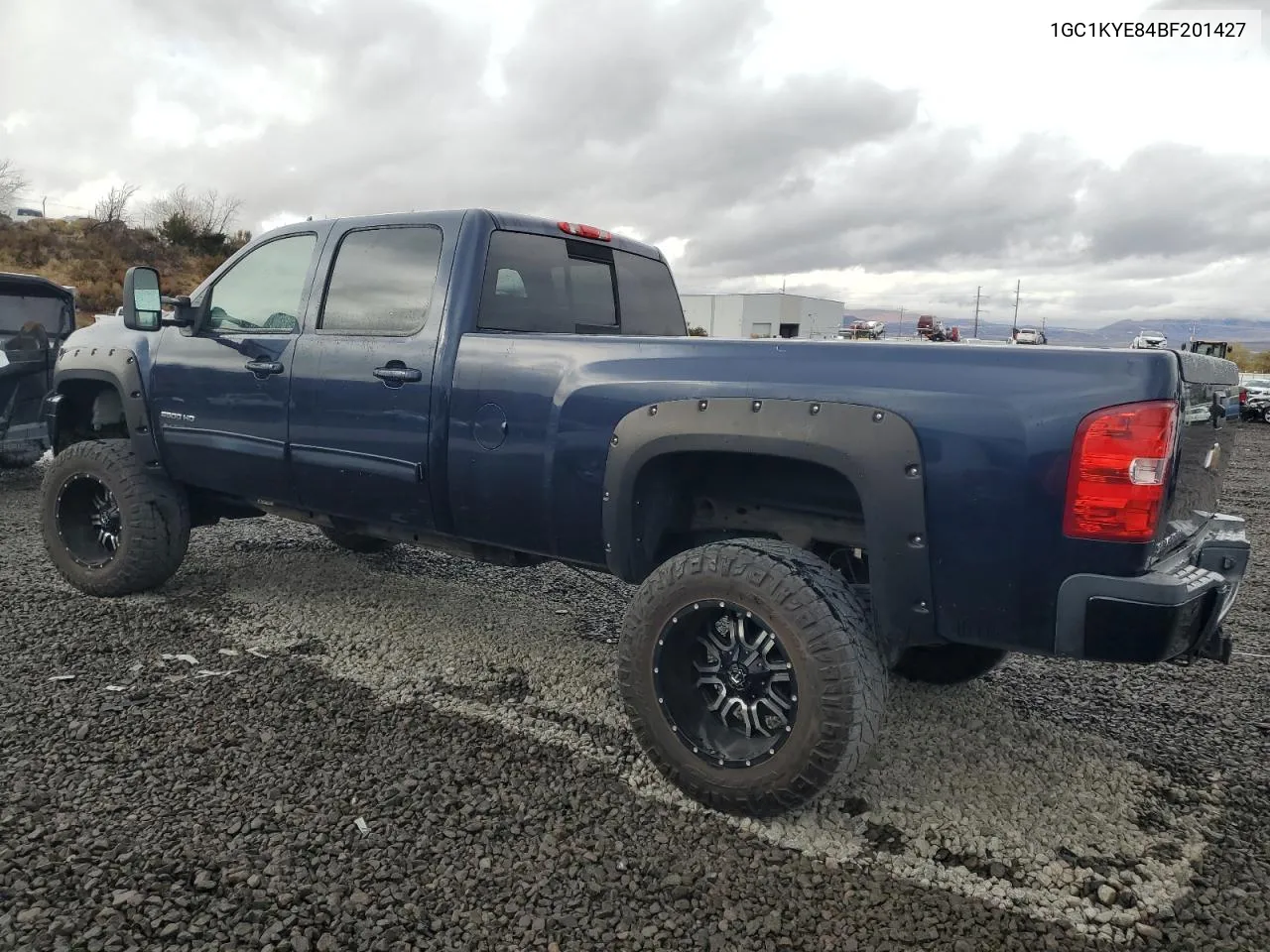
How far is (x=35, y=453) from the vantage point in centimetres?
819

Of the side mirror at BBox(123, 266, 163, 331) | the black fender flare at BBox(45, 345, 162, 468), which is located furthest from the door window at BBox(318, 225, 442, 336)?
the black fender flare at BBox(45, 345, 162, 468)

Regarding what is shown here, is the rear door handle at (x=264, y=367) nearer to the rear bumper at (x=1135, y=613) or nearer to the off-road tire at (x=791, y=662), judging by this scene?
the off-road tire at (x=791, y=662)

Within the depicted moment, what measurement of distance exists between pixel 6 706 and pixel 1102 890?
12.0 feet

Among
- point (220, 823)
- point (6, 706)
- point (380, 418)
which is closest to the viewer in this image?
point (220, 823)

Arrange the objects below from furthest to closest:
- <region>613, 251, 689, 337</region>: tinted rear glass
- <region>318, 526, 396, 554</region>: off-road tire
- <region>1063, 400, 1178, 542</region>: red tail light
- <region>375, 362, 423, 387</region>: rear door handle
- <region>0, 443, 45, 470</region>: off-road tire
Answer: <region>0, 443, 45, 470</region>: off-road tire, <region>318, 526, 396, 554</region>: off-road tire, <region>613, 251, 689, 337</region>: tinted rear glass, <region>375, 362, 423, 387</region>: rear door handle, <region>1063, 400, 1178, 542</region>: red tail light

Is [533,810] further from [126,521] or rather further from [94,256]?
[94,256]

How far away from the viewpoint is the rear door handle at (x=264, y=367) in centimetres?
400

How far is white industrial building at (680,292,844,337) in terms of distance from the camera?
30.7 meters

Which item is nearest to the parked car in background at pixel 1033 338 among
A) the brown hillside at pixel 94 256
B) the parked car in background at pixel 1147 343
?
the parked car in background at pixel 1147 343

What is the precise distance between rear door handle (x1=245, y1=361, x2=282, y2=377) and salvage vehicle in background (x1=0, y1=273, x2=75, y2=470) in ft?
15.7

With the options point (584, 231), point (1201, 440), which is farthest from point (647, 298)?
point (1201, 440)

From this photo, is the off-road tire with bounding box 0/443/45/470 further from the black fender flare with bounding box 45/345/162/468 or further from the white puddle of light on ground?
the white puddle of light on ground

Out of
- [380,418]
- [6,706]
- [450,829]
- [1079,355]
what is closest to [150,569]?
[6,706]

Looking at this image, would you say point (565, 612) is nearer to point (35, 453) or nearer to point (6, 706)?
point (6, 706)
